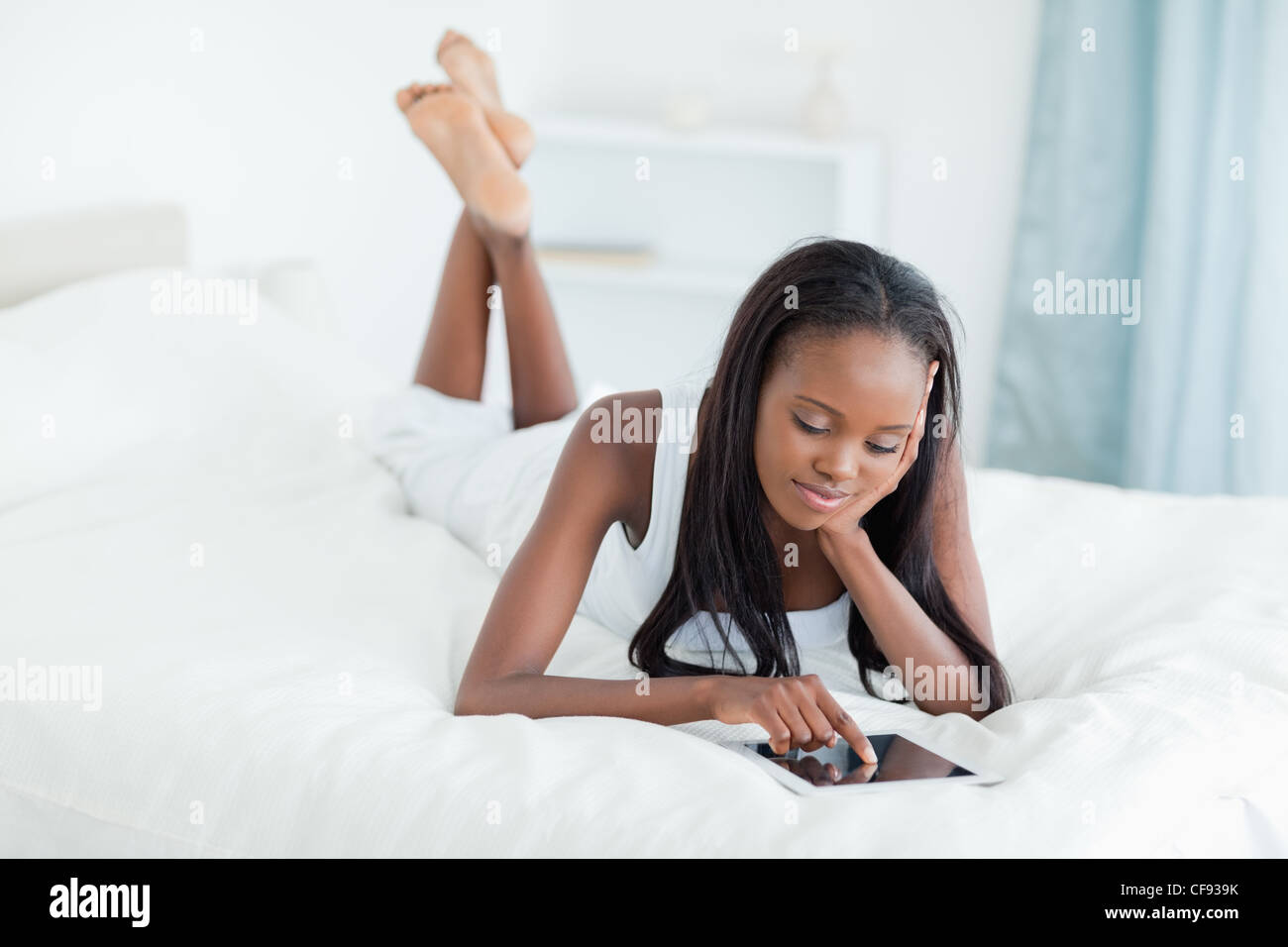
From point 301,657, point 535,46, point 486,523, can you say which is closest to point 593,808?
point 301,657

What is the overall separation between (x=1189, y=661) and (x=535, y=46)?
8.60 ft

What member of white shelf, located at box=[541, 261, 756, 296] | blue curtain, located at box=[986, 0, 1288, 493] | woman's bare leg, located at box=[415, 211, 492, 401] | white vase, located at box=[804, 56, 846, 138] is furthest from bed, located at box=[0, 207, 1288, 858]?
white vase, located at box=[804, 56, 846, 138]

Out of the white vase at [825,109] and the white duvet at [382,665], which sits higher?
the white vase at [825,109]

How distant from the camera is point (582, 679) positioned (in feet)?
4.11

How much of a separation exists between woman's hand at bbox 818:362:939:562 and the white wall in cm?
133

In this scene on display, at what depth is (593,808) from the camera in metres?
1.03

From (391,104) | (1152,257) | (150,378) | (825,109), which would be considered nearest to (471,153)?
(150,378)

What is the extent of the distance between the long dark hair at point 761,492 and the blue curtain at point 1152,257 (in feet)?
5.88

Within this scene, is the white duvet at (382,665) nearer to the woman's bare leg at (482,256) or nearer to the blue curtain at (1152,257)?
the woman's bare leg at (482,256)

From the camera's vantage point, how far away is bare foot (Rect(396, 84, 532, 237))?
1966 millimetres

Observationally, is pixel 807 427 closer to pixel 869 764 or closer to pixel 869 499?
pixel 869 499

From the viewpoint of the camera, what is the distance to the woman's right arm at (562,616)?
1219 millimetres

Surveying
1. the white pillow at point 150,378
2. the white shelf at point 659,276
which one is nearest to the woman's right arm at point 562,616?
the white pillow at point 150,378

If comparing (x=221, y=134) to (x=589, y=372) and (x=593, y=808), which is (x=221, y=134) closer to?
(x=589, y=372)
